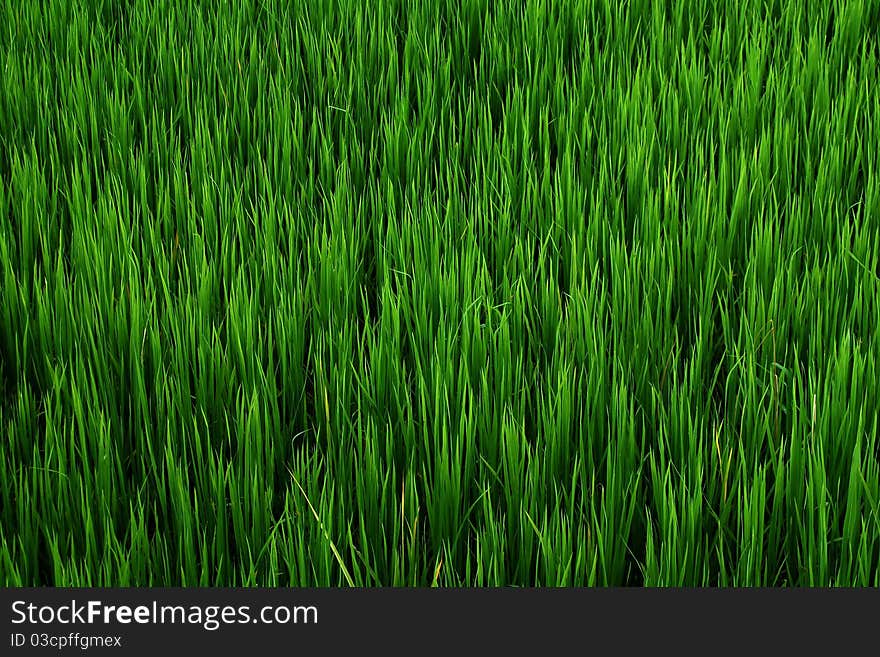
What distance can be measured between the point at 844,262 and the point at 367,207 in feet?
2.47

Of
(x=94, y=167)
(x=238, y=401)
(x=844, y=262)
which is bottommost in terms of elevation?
(x=238, y=401)

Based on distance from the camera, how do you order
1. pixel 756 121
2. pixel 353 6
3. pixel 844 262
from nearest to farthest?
1. pixel 844 262
2. pixel 756 121
3. pixel 353 6

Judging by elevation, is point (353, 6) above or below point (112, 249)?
above

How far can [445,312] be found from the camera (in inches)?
53.0

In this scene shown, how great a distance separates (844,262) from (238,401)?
2.82 feet

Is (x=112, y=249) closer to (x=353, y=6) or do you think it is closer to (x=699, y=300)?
(x=699, y=300)

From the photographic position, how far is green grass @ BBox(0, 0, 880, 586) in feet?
3.62

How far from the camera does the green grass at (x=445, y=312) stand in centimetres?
Result: 110

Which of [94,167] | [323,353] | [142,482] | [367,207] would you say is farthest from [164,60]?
[142,482]

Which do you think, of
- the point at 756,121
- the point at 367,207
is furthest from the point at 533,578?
the point at 756,121

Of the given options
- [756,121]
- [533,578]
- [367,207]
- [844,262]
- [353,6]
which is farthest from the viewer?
[353,6]

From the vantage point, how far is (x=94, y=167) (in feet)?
5.88

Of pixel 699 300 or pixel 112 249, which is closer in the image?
pixel 699 300

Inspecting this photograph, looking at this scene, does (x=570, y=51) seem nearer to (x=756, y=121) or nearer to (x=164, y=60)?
(x=756, y=121)
